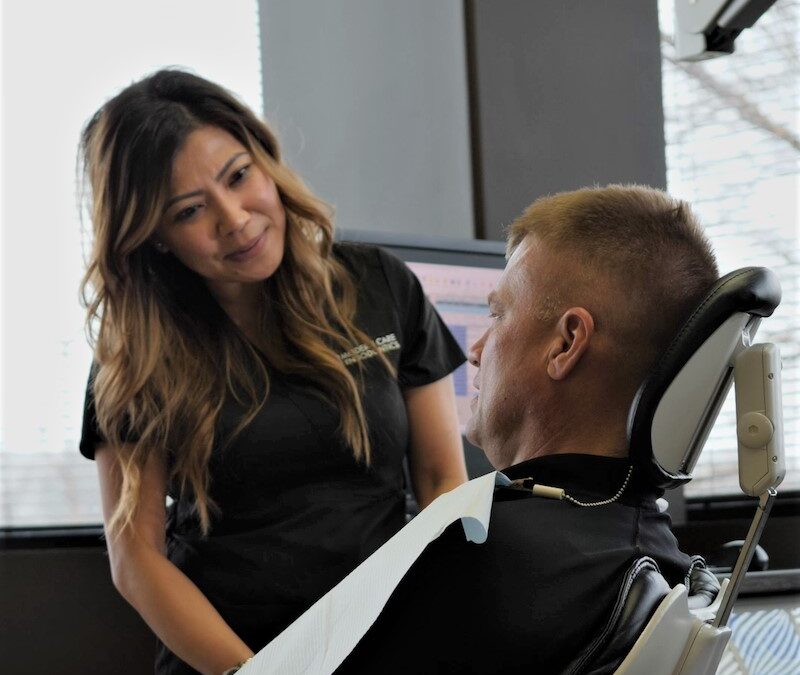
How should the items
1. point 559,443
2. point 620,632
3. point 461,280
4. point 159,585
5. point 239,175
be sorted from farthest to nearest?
point 461,280, point 239,175, point 159,585, point 559,443, point 620,632

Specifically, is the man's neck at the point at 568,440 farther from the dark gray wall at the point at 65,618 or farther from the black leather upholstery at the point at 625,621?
the dark gray wall at the point at 65,618

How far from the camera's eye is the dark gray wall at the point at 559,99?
2596mm

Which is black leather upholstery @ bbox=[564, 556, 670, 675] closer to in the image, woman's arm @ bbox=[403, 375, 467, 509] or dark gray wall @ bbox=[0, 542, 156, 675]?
woman's arm @ bbox=[403, 375, 467, 509]

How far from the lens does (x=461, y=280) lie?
236 cm

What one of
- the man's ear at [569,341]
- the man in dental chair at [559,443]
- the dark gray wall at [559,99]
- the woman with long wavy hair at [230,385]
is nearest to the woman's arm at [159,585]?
the woman with long wavy hair at [230,385]

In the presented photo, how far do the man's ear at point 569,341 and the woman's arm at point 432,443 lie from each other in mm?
851

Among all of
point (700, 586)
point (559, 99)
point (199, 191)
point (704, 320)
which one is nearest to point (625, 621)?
point (700, 586)

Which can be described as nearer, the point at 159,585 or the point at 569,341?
the point at 569,341

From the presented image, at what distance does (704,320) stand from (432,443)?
98cm

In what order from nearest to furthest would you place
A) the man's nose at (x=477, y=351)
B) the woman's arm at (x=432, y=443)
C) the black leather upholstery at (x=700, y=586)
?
1. the black leather upholstery at (x=700, y=586)
2. the man's nose at (x=477, y=351)
3. the woman's arm at (x=432, y=443)

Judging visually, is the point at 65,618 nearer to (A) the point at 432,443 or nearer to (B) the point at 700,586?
(A) the point at 432,443

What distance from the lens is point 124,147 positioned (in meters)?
1.82

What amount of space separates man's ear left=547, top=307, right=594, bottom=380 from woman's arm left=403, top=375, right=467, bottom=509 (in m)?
0.85

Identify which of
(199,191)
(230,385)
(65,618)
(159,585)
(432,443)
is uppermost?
(199,191)
